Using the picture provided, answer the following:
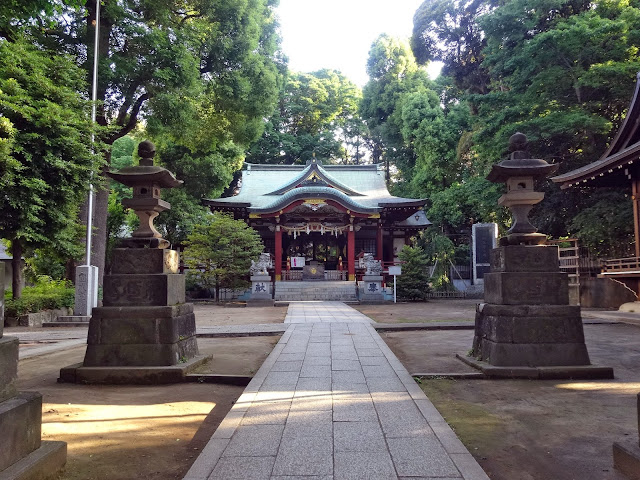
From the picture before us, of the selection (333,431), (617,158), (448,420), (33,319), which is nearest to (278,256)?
(33,319)

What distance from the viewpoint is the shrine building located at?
73.4ft

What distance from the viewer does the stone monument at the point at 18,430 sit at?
2395 mm

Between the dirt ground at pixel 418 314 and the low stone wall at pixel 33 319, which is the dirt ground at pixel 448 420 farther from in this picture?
the low stone wall at pixel 33 319

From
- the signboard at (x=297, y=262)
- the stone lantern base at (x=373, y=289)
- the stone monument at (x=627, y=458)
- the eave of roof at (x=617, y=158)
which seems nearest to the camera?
the stone monument at (x=627, y=458)

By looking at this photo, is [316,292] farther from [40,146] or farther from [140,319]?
[140,319]

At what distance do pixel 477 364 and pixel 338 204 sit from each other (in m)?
Answer: 17.3

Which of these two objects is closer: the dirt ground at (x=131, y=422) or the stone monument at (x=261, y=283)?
the dirt ground at (x=131, y=422)

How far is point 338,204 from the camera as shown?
2255cm

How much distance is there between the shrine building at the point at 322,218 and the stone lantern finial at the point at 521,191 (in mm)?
16064

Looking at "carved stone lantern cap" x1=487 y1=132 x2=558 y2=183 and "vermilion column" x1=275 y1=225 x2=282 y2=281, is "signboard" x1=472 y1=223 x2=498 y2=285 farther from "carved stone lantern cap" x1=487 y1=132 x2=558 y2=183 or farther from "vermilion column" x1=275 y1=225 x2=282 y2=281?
"carved stone lantern cap" x1=487 y1=132 x2=558 y2=183

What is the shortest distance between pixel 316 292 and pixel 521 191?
1424 cm

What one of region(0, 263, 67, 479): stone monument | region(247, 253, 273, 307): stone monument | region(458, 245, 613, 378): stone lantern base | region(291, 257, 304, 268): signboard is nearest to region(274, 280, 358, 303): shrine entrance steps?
region(247, 253, 273, 307): stone monument

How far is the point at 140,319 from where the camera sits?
18.1ft

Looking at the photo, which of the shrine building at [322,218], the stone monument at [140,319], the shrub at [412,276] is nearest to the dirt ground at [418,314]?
the shrub at [412,276]
